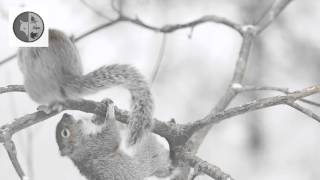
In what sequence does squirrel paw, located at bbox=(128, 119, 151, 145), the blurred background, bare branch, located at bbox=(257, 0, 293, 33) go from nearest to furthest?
squirrel paw, located at bbox=(128, 119, 151, 145)
bare branch, located at bbox=(257, 0, 293, 33)
the blurred background

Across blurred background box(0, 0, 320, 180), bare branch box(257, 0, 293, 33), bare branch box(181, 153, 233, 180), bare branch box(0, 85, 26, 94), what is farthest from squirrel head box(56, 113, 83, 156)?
blurred background box(0, 0, 320, 180)

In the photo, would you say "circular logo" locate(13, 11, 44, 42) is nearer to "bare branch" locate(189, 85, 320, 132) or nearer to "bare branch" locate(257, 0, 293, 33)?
"bare branch" locate(189, 85, 320, 132)

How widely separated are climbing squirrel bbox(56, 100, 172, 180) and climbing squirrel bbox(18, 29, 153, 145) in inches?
4.8

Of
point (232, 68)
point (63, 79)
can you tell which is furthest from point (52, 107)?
point (232, 68)

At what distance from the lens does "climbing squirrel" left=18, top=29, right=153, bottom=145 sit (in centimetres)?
104

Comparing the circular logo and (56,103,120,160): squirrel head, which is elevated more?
the circular logo

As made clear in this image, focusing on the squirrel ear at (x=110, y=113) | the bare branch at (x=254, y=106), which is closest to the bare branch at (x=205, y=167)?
the bare branch at (x=254, y=106)

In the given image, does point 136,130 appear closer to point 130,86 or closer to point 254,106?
point 130,86

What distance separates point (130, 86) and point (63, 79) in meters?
0.12

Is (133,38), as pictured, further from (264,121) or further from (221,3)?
(264,121)

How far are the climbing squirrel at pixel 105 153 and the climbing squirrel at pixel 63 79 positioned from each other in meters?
0.12

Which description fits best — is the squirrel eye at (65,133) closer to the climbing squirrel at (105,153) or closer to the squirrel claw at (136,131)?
the climbing squirrel at (105,153)

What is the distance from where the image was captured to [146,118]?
1.04 meters

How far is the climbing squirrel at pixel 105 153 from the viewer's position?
1.21 m
